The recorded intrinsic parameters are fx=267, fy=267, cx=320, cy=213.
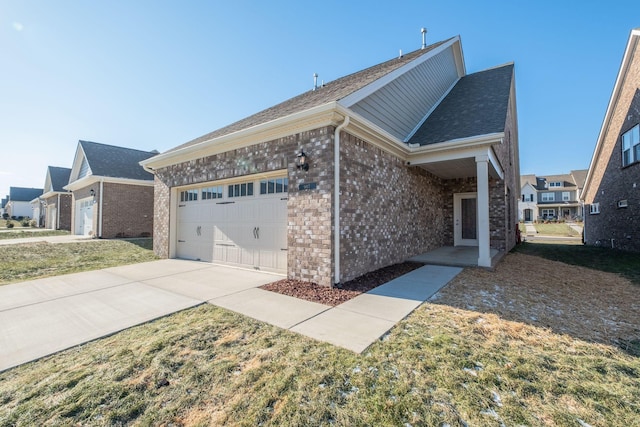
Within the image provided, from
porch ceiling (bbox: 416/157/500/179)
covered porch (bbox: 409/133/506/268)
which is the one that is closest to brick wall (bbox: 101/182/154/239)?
covered porch (bbox: 409/133/506/268)

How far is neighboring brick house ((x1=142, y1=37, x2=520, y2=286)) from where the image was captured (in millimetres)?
5332

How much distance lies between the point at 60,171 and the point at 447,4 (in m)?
33.1

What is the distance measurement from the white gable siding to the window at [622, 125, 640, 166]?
22.6ft

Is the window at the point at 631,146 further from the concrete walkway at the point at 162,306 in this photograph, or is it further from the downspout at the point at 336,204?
the downspout at the point at 336,204

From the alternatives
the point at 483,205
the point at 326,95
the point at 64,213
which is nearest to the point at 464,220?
the point at 483,205

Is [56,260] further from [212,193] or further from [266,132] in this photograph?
[266,132]

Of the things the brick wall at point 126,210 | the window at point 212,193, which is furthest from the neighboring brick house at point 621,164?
the brick wall at point 126,210

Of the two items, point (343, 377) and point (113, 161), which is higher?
point (113, 161)

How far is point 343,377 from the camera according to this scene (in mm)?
2350

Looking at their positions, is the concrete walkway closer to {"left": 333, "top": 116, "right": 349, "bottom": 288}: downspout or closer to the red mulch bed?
the red mulch bed

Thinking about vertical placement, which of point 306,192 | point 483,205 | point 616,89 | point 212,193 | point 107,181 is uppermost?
point 616,89

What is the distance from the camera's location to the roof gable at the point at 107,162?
1627cm

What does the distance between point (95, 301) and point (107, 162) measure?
1678 centimetres

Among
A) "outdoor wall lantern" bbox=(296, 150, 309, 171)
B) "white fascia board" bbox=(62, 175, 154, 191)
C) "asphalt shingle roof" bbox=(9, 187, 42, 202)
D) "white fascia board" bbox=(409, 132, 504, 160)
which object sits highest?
"asphalt shingle roof" bbox=(9, 187, 42, 202)
